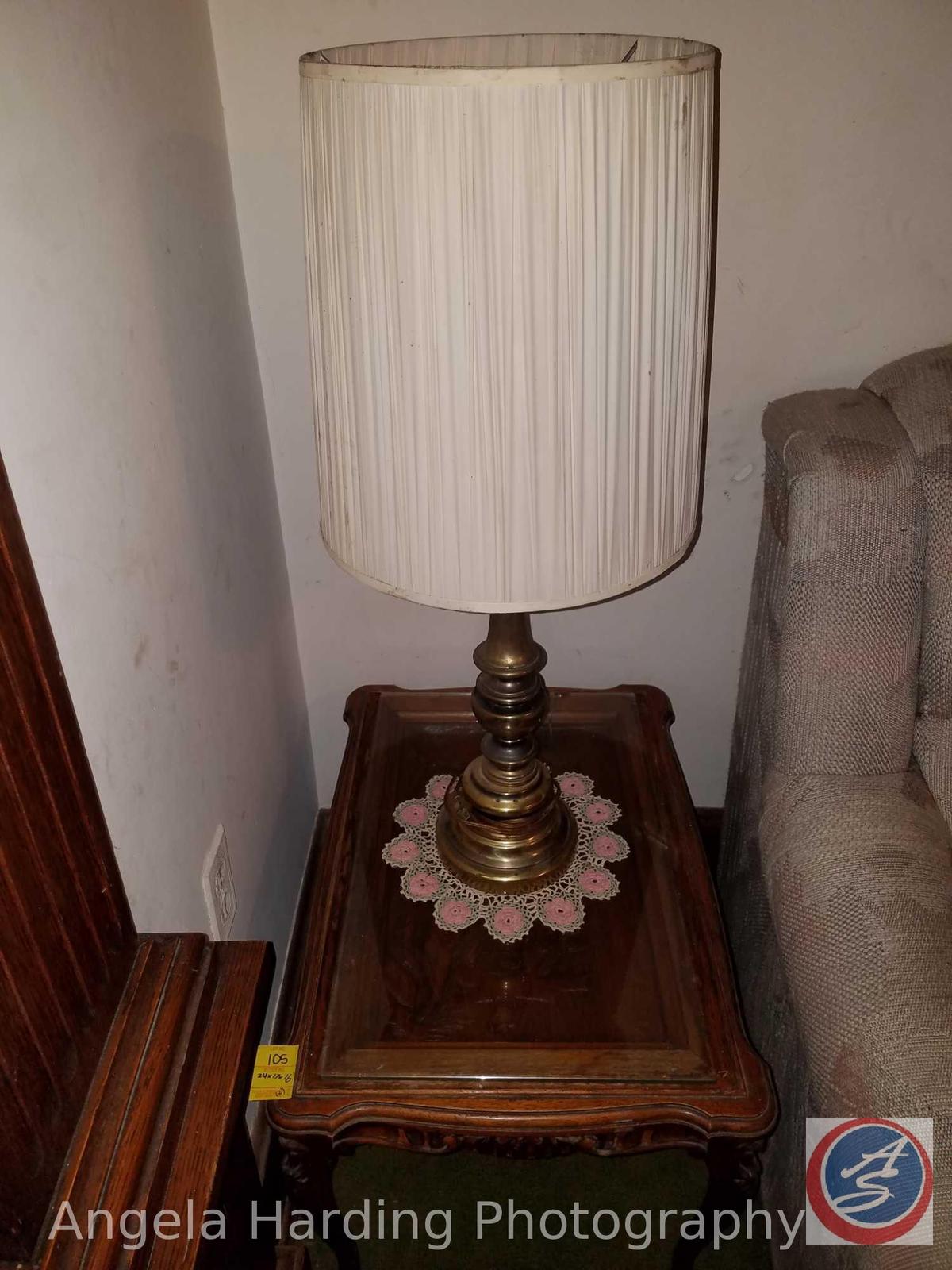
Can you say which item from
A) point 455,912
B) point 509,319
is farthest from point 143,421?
point 455,912

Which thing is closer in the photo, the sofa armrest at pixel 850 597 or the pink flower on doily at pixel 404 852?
the sofa armrest at pixel 850 597

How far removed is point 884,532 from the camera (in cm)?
97

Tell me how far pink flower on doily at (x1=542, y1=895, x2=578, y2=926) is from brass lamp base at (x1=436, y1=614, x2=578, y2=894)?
0.03m

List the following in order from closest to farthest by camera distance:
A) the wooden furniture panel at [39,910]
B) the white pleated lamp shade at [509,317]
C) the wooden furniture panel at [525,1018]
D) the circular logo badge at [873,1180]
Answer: the wooden furniture panel at [39,910]
the white pleated lamp shade at [509,317]
the circular logo badge at [873,1180]
the wooden furniture panel at [525,1018]

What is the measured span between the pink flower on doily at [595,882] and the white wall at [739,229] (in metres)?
0.45

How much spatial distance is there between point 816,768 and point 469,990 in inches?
17.6

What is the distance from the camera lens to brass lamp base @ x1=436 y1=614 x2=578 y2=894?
100cm

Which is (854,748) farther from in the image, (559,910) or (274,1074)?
(274,1074)

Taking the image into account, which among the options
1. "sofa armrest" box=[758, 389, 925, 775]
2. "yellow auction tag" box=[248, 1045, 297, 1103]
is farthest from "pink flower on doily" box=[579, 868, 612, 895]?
"yellow auction tag" box=[248, 1045, 297, 1103]

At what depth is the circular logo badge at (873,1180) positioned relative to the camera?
74 centimetres

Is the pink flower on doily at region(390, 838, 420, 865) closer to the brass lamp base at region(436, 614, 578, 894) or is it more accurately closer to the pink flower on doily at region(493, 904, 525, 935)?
the brass lamp base at region(436, 614, 578, 894)

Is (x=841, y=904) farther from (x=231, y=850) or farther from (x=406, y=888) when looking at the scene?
(x=231, y=850)

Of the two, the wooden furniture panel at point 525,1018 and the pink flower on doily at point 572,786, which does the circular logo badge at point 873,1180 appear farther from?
the pink flower on doily at point 572,786

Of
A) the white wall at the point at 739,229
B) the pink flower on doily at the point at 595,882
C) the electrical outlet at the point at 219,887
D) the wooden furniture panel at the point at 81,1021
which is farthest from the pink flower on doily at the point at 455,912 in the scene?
the white wall at the point at 739,229
